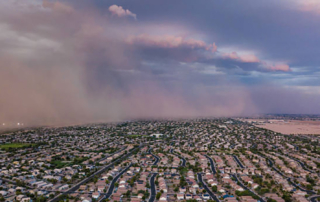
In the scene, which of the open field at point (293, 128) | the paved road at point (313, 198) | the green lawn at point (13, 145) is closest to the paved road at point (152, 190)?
the paved road at point (313, 198)

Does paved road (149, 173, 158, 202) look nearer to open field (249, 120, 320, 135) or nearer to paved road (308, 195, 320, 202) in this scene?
paved road (308, 195, 320, 202)

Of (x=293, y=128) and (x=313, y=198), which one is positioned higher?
(x=293, y=128)

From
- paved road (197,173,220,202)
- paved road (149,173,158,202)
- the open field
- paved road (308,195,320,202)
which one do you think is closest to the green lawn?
paved road (149,173,158,202)

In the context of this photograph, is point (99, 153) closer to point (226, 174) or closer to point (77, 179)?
point (77, 179)

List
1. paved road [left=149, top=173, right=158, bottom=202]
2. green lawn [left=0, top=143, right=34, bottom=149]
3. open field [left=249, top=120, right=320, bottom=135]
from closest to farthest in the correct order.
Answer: paved road [left=149, top=173, right=158, bottom=202], green lawn [left=0, top=143, right=34, bottom=149], open field [left=249, top=120, right=320, bottom=135]

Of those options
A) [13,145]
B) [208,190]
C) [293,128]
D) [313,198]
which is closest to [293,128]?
[293,128]

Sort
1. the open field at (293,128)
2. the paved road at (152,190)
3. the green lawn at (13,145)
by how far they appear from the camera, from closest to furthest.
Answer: the paved road at (152,190), the green lawn at (13,145), the open field at (293,128)

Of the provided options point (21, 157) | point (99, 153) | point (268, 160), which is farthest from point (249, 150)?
point (21, 157)

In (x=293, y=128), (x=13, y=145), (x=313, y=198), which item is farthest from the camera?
(x=293, y=128)

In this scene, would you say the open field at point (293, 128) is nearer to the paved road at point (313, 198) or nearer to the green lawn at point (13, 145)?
the paved road at point (313, 198)

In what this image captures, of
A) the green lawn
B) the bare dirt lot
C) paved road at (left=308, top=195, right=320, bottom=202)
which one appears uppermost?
the bare dirt lot

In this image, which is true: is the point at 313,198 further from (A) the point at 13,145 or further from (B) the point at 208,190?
(A) the point at 13,145
